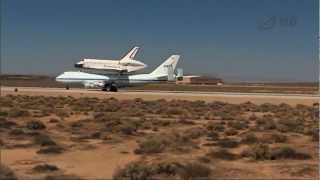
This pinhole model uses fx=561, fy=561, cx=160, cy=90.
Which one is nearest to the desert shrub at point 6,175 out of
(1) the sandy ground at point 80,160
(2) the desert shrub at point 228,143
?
(1) the sandy ground at point 80,160

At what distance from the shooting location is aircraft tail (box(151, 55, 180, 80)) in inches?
3605

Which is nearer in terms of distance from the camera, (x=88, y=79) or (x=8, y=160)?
(x=8, y=160)

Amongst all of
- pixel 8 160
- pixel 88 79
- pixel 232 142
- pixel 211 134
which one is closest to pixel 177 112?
pixel 211 134

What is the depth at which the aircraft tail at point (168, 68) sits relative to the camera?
91.6 meters

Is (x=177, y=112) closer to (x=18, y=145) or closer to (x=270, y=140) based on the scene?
(x=270, y=140)

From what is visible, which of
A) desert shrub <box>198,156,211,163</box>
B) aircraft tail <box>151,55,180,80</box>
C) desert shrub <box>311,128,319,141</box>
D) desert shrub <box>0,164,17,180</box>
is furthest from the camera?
aircraft tail <box>151,55,180,80</box>

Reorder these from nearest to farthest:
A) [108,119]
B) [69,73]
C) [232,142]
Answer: [232,142], [108,119], [69,73]

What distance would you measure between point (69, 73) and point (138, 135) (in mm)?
62661

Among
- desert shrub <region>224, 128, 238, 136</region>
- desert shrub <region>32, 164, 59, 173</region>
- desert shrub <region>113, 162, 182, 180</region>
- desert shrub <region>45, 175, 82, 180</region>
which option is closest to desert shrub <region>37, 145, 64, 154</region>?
desert shrub <region>32, 164, 59, 173</region>

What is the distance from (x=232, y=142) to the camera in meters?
21.0

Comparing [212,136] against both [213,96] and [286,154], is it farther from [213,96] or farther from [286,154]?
[213,96]

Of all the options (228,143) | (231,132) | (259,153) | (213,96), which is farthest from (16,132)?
(213,96)

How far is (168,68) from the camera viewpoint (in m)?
93.2

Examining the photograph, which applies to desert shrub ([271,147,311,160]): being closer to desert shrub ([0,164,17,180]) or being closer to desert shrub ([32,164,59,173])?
desert shrub ([32,164,59,173])
